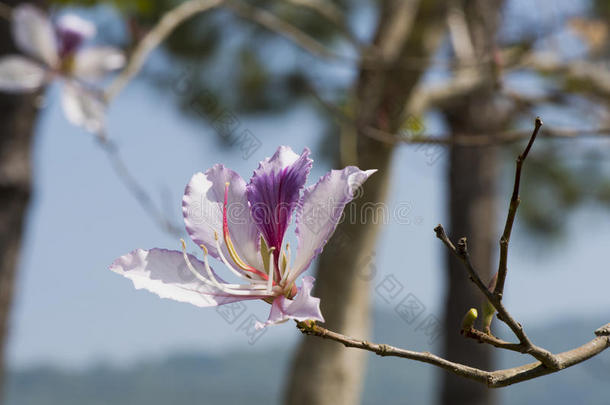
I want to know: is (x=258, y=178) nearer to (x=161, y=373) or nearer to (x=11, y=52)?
(x=11, y=52)

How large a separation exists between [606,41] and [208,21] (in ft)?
11.6

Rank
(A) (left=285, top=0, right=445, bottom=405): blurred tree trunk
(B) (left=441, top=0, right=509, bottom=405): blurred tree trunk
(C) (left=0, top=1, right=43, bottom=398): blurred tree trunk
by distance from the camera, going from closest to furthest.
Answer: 1. (A) (left=285, top=0, right=445, bottom=405): blurred tree trunk
2. (C) (left=0, top=1, right=43, bottom=398): blurred tree trunk
3. (B) (left=441, top=0, right=509, bottom=405): blurred tree trunk

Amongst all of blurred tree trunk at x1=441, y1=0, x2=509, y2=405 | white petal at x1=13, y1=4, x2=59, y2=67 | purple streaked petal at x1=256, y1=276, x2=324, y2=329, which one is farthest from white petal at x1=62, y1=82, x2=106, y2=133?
blurred tree trunk at x1=441, y1=0, x2=509, y2=405

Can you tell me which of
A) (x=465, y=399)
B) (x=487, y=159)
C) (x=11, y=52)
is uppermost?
(x=487, y=159)

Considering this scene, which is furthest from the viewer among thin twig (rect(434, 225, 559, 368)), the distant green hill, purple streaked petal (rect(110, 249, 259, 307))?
the distant green hill

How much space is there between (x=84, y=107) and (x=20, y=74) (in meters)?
0.22

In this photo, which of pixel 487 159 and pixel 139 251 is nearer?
pixel 139 251

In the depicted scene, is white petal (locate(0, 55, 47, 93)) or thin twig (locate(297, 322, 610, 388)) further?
white petal (locate(0, 55, 47, 93))

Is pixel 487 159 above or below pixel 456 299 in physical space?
above

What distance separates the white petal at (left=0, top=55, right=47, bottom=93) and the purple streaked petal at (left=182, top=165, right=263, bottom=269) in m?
1.22

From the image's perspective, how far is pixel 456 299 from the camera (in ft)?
12.8

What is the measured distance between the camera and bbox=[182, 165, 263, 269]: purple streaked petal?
1.76 ft

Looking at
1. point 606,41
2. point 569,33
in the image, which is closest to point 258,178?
point 569,33

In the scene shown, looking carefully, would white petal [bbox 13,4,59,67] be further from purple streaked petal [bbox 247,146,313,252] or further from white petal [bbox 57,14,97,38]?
purple streaked petal [bbox 247,146,313,252]
